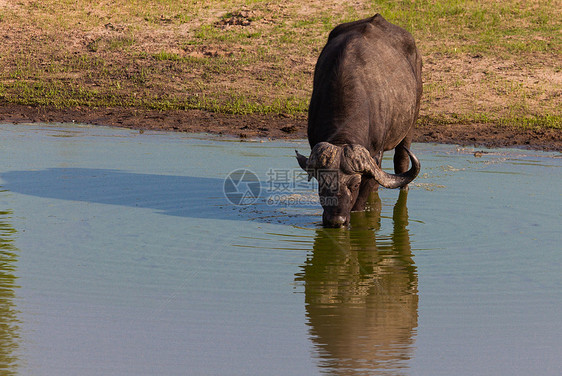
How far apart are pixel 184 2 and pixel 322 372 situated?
792 inches

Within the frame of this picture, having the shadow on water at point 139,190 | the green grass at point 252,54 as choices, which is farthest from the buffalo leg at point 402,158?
the green grass at point 252,54

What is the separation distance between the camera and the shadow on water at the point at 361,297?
618cm

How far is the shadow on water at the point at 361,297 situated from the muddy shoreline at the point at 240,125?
20.6 feet

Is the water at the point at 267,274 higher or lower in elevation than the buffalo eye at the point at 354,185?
lower

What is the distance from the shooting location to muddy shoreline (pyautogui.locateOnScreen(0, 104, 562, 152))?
A: 16.6 metres

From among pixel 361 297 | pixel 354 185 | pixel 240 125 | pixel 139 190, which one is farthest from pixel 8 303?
pixel 240 125

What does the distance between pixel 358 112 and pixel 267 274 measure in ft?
10.2

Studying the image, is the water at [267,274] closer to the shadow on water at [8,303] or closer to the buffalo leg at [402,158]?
the shadow on water at [8,303]

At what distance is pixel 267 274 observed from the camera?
8141 mm

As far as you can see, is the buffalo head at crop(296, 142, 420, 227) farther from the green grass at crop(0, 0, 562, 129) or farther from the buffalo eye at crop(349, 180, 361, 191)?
the green grass at crop(0, 0, 562, 129)

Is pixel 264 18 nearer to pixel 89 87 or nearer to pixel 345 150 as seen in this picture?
pixel 89 87

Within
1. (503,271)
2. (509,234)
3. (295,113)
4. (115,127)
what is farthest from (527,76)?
(503,271)

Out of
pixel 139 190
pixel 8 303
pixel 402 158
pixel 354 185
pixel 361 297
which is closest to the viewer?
pixel 8 303

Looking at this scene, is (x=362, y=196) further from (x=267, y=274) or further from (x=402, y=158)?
(x=267, y=274)
